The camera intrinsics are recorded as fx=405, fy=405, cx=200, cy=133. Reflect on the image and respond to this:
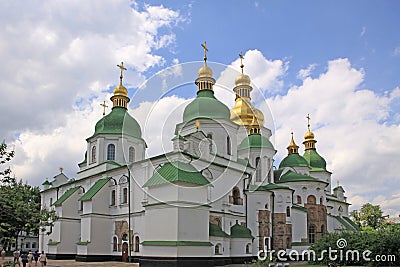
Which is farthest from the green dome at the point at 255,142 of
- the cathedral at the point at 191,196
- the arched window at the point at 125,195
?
the arched window at the point at 125,195

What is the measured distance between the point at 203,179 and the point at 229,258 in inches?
267

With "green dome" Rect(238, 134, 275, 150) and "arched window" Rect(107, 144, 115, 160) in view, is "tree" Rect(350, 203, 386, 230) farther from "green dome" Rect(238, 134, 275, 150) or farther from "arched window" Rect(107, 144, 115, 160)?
"arched window" Rect(107, 144, 115, 160)

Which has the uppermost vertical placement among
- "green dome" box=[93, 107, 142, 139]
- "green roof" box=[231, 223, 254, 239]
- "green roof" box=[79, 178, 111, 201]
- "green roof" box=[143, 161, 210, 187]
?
"green dome" box=[93, 107, 142, 139]

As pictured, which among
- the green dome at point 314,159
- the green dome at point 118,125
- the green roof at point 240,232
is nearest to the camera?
the green roof at point 240,232

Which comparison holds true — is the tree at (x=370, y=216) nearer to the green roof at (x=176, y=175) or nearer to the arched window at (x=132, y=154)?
the arched window at (x=132, y=154)

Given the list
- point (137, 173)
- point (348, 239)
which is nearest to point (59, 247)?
point (137, 173)

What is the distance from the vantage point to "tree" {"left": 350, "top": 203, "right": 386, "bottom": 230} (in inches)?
2603

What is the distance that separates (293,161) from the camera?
4819cm

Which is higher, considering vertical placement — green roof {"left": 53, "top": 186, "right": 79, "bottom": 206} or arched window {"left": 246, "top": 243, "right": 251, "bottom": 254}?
green roof {"left": 53, "top": 186, "right": 79, "bottom": 206}

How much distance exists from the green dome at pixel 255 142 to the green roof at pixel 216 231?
12717mm

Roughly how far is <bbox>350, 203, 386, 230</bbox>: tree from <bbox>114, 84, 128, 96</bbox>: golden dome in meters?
44.9

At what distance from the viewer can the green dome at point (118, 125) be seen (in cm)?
4244

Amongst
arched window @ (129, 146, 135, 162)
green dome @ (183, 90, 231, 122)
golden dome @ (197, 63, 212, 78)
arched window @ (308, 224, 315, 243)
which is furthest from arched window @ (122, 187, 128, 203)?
arched window @ (308, 224, 315, 243)

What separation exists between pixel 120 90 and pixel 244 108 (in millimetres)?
14312
